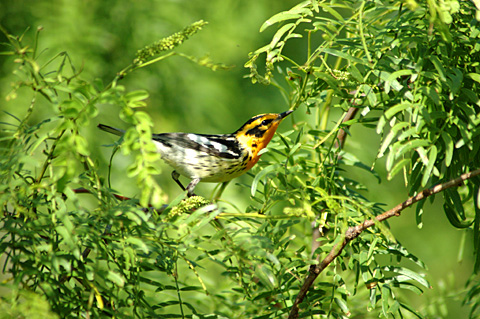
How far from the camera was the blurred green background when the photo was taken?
274 cm

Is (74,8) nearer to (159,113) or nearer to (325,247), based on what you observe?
(159,113)

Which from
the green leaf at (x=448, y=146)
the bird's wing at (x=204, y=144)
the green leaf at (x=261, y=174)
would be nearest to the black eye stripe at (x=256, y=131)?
the bird's wing at (x=204, y=144)

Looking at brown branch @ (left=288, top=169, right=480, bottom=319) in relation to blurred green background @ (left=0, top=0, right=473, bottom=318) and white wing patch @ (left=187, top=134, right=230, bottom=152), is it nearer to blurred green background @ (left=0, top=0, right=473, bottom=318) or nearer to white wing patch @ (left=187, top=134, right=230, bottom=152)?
blurred green background @ (left=0, top=0, right=473, bottom=318)

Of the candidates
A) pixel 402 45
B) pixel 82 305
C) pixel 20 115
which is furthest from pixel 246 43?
pixel 82 305

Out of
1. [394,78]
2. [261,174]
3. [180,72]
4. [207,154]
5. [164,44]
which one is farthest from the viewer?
[180,72]

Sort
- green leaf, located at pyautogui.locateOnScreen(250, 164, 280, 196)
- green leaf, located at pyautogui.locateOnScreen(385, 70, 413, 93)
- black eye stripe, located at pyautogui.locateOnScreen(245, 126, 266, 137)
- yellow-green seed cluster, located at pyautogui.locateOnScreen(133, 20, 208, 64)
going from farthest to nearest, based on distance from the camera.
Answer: black eye stripe, located at pyautogui.locateOnScreen(245, 126, 266, 137)
green leaf, located at pyautogui.locateOnScreen(250, 164, 280, 196)
green leaf, located at pyautogui.locateOnScreen(385, 70, 413, 93)
yellow-green seed cluster, located at pyautogui.locateOnScreen(133, 20, 208, 64)

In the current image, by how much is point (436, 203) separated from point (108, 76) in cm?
268

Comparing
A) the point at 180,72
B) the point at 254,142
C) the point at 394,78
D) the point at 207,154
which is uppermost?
the point at 180,72

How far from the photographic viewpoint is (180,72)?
316 centimetres

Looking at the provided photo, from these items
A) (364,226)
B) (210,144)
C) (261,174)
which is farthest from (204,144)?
(364,226)

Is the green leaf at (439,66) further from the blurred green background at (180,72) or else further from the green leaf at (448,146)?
the blurred green background at (180,72)

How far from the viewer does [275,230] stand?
129 cm

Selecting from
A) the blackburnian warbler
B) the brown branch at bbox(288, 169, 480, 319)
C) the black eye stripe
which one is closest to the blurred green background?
the blackburnian warbler

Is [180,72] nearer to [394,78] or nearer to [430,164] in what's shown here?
[394,78]
